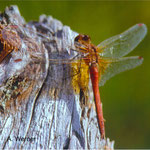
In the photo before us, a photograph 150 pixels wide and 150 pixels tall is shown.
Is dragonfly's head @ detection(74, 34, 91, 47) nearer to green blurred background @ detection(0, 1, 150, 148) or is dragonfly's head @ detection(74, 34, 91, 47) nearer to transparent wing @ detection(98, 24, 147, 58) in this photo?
transparent wing @ detection(98, 24, 147, 58)

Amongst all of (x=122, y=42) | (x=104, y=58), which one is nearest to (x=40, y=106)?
(x=104, y=58)

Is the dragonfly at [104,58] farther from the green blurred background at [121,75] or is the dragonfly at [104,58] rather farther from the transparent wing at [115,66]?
the green blurred background at [121,75]

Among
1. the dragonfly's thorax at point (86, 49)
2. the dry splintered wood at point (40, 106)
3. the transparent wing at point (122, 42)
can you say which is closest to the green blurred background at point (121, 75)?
the transparent wing at point (122, 42)

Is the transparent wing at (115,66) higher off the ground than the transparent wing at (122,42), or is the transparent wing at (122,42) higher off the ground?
the transparent wing at (122,42)

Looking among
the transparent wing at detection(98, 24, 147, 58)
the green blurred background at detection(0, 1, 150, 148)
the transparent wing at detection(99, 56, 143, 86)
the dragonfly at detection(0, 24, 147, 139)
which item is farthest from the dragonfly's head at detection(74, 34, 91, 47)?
the green blurred background at detection(0, 1, 150, 148)

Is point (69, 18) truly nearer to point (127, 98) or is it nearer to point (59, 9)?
point (59, 9)

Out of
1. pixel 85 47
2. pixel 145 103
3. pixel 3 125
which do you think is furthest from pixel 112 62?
pixel 145 103

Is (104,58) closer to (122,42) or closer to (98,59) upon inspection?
(98,59)
